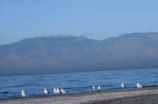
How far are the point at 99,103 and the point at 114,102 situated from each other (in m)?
0.53

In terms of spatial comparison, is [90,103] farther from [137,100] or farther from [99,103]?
[137,100]

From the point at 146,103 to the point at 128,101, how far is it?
779 millimetres

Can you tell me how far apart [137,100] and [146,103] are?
1.30ft

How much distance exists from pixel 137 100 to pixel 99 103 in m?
1.36

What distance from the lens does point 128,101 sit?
13.9 m

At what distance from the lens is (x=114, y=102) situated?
547 inches

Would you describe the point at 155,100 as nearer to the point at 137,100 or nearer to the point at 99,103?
the point at 137,100

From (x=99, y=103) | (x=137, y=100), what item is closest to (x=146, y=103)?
(x=137, y=100)

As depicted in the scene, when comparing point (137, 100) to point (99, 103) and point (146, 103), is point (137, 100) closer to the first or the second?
point (146, 103)

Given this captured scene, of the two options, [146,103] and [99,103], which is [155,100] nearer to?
[146,103]

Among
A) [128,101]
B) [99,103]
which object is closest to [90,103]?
[99,103]

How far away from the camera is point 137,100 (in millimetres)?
14055

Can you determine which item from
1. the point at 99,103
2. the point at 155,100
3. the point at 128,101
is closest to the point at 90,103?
the point at 99,103

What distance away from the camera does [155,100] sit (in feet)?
47.4
